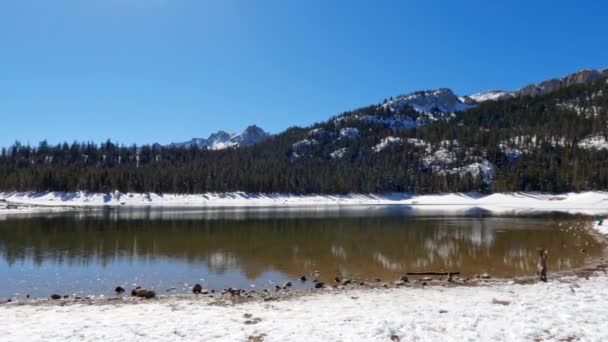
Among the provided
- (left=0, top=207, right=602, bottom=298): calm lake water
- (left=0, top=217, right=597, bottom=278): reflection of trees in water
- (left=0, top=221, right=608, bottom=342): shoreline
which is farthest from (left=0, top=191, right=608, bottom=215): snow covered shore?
(left=0, top=221, right=608, bottom=342): shoreline

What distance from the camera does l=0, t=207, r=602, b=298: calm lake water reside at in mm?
25109

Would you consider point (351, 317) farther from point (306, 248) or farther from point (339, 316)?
point (306, 248)

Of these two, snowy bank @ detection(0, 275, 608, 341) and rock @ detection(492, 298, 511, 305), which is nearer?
snowy bank @ detection(0, 275, 608, 341)

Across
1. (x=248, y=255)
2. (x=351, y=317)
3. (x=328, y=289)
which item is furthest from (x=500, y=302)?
(x=248, y=255)

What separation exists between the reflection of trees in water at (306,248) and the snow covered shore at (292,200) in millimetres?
80017

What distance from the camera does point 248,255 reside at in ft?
111

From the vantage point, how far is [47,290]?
22531mm

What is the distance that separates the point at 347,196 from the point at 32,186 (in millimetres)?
112412

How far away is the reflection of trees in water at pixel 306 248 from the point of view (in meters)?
29.4

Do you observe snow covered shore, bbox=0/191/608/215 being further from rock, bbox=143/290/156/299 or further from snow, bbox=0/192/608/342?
rock, bbox=143/290/156/299

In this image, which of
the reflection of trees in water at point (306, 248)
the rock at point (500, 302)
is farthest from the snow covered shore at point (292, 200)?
the rock at point (500, 302)

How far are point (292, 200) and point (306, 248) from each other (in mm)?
116338

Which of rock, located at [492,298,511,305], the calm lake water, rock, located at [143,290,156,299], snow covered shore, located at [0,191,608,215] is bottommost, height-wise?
the calm lake water

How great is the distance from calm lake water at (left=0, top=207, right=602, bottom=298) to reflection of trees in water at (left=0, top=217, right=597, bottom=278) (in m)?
0.08
